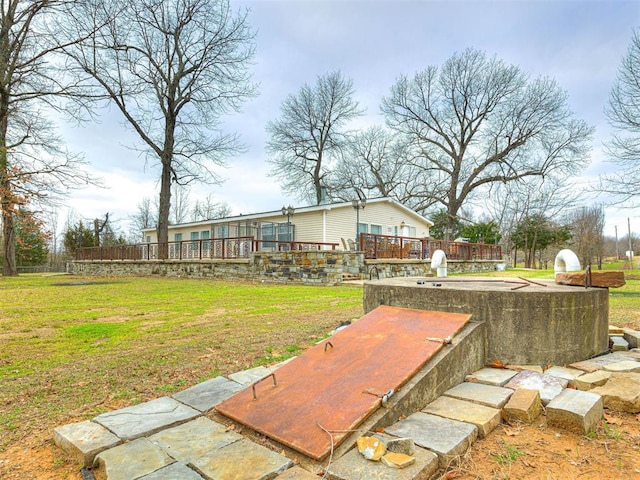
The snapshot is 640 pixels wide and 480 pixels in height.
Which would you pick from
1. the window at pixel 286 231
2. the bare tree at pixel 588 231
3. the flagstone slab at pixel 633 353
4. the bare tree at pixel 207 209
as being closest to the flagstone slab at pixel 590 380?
the flagstone slab at pixel 633 353

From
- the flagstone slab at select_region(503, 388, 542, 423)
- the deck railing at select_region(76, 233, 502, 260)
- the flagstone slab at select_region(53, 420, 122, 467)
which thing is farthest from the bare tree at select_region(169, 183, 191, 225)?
the flagstone slab at select_region(503, 388, 542, 423)

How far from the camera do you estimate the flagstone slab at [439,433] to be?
169cm

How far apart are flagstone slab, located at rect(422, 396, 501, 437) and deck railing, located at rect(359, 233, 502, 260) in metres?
10.6

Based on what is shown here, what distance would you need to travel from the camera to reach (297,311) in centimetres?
599

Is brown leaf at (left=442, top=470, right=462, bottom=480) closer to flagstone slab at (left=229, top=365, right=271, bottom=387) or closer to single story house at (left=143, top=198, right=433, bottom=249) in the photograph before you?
flagstone slab at (left=229, top=365, right=271, bottom=387)

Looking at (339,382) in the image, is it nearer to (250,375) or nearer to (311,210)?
(250,375)

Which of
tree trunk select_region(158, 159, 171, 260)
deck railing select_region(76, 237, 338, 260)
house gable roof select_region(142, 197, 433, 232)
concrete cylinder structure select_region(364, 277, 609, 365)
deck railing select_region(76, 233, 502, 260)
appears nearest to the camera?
concrete cylinder structure select_region(364, 277, 609, 365)

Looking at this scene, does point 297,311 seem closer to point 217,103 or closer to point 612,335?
point 612,335

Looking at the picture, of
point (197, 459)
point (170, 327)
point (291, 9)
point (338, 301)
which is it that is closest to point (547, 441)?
point (197, 459)

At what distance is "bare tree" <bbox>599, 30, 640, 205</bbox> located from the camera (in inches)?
475

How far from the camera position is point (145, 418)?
2.12 m

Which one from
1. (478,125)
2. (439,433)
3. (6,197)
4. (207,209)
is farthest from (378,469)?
(207,209)

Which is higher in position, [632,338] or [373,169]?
[373,169]

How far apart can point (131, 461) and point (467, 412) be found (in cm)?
173
